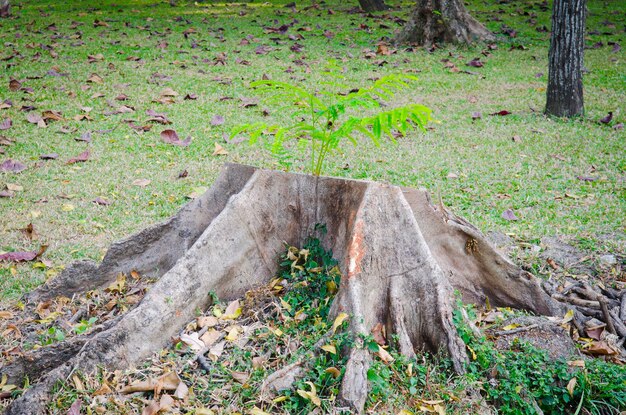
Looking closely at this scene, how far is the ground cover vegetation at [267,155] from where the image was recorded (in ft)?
10.2

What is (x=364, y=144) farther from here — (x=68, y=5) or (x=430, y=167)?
(x=68, y=5)

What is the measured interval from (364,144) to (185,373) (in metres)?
4.74

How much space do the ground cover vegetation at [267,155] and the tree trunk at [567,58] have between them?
339 millimetres

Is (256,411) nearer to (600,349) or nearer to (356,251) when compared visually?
(356,251)

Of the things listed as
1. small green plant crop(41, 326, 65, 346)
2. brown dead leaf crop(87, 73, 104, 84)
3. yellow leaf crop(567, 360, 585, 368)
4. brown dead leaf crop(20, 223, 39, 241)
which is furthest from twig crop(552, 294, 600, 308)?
brown dead leaf crop(87, 73, 104, 84)

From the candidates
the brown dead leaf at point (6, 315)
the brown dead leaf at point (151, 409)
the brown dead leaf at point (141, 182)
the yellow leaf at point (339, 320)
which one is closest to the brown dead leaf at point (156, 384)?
the brown dead leaf at point (151, 409)

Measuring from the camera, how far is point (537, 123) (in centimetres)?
815

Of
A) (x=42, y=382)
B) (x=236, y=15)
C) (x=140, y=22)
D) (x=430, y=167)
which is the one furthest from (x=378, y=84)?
(x=236, y=15)

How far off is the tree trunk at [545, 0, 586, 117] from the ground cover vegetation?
0.34 metres

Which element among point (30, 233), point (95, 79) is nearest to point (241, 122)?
point (95, 79)

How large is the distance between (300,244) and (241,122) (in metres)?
4.39

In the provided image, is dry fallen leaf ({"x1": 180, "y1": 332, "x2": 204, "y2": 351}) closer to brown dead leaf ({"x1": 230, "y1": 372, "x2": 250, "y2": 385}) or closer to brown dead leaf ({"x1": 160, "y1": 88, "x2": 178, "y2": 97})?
brown dead leaf ({"x1": 230, "y1": 372, "x2": 250, "y2": 385})

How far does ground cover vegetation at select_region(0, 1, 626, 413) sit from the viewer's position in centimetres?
310

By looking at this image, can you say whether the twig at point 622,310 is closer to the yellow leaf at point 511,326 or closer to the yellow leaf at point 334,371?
the yellow leaf at point 511,326
